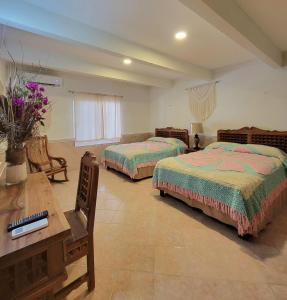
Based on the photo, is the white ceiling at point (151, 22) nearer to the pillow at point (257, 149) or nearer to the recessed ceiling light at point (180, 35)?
the recessed ceiling light at point (180, 35)

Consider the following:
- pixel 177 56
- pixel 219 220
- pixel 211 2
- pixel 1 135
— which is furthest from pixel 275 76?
pixel 1 135

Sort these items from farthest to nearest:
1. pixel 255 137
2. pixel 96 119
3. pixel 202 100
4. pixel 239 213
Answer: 1. pixel 96 119
2. pixel 202 100
3. pixel 255 137
4. pixel 239 213

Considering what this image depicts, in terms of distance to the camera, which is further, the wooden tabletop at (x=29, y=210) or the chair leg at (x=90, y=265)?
the chair leg at (x=90, y=265)

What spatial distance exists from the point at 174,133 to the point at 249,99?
2.02 m

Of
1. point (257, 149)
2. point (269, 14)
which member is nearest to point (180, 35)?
point (269, 14)

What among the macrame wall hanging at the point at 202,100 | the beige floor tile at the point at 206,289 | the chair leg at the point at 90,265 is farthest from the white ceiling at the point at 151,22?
the beige floor tile at the point at 206,289

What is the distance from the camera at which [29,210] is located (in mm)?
1107

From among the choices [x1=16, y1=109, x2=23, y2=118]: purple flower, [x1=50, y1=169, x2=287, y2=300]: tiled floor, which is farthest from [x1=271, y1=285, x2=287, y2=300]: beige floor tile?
[x1=16, y1=109, x2=23, y2=118]: purple flower

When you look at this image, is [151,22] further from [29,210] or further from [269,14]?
[29,210]

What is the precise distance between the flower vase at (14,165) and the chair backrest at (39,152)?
7.12ft

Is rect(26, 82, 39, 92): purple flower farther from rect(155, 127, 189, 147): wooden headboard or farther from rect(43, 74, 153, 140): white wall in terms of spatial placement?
rect(155, 127, 189, 147): wooden headboard

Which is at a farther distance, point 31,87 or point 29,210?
point 31,87

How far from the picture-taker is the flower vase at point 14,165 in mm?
1454

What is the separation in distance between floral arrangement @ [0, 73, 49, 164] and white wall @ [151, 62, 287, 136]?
3724 millimetres
